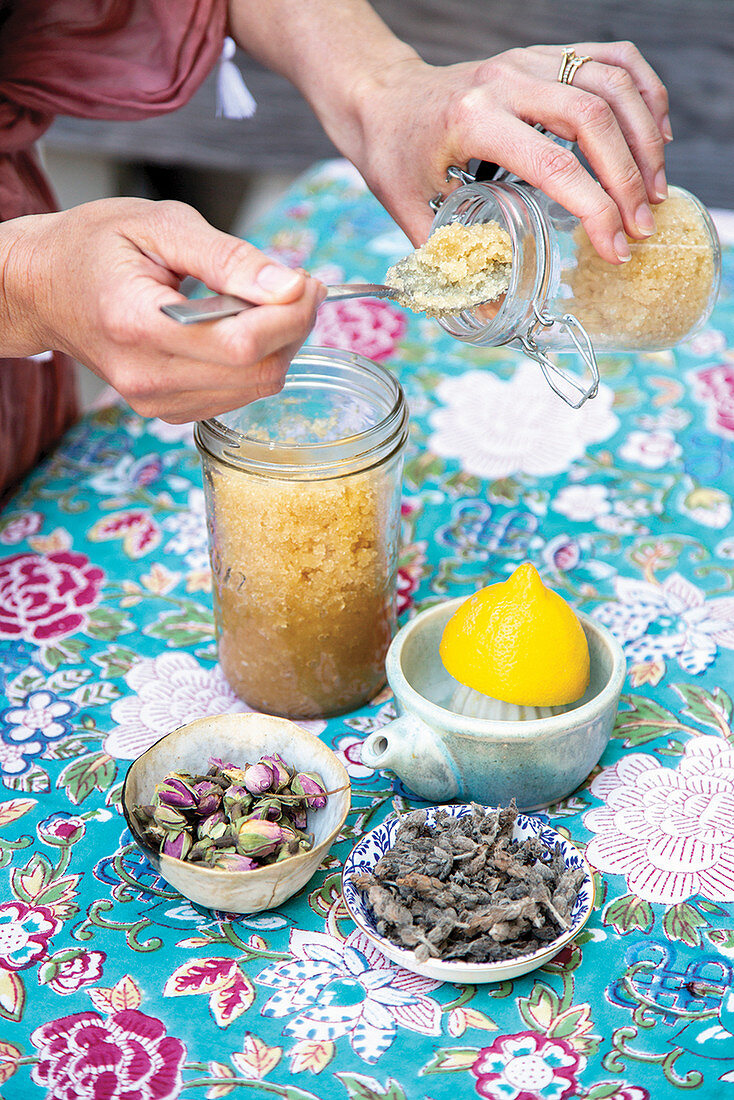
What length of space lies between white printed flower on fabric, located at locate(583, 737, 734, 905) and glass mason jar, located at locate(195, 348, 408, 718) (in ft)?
0.74

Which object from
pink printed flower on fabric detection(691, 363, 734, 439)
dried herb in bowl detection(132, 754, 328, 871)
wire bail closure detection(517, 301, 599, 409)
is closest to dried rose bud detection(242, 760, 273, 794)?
dried herb in bowl detection(132, 754, 328, 871)

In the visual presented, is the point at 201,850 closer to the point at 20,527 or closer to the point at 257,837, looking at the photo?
the point at 257,837

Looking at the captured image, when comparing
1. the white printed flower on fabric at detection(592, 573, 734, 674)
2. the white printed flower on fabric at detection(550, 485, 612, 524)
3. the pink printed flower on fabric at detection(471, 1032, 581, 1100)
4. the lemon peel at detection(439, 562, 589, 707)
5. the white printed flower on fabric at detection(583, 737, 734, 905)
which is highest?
the lemon peel at detection(439, 562, 589, 707)

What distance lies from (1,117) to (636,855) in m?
0.92

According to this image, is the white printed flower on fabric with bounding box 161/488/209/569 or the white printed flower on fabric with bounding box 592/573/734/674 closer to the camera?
the white printed flower on fabric with bounding box 592/573/734/674

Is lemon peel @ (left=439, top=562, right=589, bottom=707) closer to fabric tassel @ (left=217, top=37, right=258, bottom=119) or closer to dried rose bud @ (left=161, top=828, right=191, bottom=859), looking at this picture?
dried rose bud @ (left=161, top=828, right=191, bottom=859)

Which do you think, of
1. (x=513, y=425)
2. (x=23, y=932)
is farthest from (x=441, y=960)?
(x=513, y=425)

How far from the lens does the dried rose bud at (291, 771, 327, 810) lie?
2.25 ft

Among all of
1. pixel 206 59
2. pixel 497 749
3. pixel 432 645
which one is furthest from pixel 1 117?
pixel 497 749

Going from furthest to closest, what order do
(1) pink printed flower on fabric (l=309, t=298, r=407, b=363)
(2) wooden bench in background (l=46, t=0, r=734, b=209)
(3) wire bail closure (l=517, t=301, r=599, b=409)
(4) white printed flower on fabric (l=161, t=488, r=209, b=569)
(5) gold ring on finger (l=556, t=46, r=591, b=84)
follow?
(2) wooden bench in background (l=46, t=0, r=734, b=209), (1) pink printed flower on fabric (l=309, t=298, r=407, b=363), (4) white printed flower on fabric (l=161, t=488, r=209, b=569), (5) gold ring on finger (l=556, t=46, r=591, b=84), (3) wire bail closure (l=517, t=301, r=599, b=409)

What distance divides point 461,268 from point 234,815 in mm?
436

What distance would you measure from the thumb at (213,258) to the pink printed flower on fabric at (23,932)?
426 millimetres

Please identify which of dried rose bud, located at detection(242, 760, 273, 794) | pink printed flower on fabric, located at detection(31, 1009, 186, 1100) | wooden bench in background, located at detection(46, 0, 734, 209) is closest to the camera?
pink printed flower on fabric, located at detection(31, 1009, 186, 1100)

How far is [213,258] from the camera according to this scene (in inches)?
24.7
